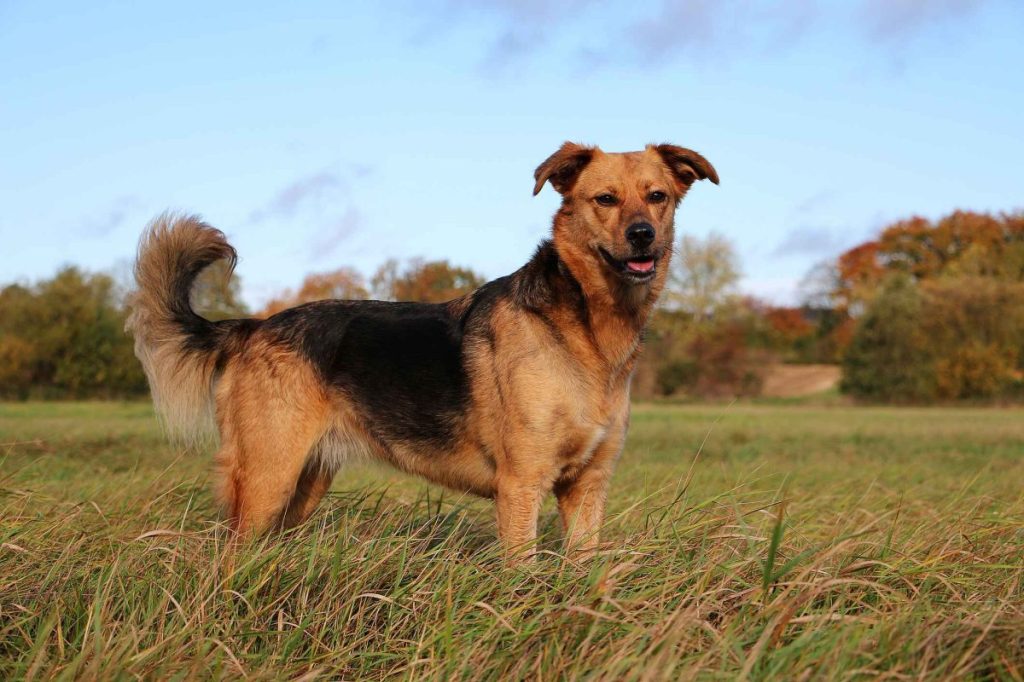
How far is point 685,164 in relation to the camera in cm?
566

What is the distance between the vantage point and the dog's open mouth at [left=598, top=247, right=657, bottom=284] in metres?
4.97

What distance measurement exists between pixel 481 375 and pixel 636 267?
104cm

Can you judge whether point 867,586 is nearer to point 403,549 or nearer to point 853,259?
point 403,549

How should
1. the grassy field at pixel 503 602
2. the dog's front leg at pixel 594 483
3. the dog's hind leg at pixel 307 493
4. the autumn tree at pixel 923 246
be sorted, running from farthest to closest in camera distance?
the autumn tree at pixel 923 246
the dog's hind leg at pixel 307 493
the dog's front leg at pixel 594 483
the grassy field at pixel 503 602

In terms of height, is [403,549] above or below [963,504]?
above

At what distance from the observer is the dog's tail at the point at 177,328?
19.2 feet

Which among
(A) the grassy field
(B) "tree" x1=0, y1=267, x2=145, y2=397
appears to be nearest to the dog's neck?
(A) the grassy field

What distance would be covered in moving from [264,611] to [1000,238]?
82.6 metres

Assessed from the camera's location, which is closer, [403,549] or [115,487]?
[403,549]

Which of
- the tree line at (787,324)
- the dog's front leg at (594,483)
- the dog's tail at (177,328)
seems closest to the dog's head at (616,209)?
the dog's front leg at (594,483)

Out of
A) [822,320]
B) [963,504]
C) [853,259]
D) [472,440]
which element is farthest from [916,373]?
[472,440]

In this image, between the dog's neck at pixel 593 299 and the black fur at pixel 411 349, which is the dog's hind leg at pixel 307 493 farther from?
the dog's neck at pixel 593 299

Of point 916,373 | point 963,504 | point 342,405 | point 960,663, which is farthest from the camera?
point 916,373

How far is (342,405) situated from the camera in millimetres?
5441
